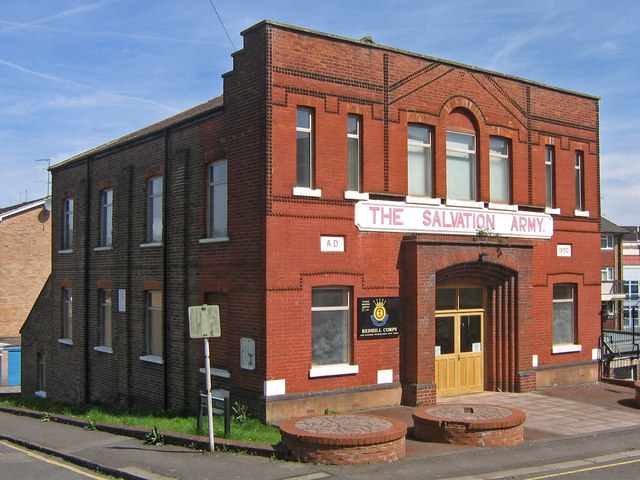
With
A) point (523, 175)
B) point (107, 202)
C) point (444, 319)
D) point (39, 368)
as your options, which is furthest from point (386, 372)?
point (39, 368)

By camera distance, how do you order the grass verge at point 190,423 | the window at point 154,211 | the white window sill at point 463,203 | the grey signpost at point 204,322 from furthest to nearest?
the window at point 154,211 < the white window sill at point 463,203 < the grass verge at point 190,423 < the grey signpost at point 204,322

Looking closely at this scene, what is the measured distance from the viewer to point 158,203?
63.5 feet

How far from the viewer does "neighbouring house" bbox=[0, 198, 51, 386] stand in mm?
40812

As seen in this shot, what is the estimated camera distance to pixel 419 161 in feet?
56.3

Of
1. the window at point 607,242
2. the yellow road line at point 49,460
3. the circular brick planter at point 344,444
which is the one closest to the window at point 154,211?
the yellow road line at point 49,460

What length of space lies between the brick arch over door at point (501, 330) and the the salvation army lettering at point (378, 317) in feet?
8.68

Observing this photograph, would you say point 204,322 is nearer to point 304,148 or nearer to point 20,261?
point 304,148

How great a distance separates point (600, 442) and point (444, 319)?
5.24 metres

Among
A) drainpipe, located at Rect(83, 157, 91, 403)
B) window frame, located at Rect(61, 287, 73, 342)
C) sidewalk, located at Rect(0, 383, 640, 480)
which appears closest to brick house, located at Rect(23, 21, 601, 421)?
drainpipe, located at Rect(83, 157, 91, 403)

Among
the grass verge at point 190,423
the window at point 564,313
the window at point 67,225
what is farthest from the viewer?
the window at point 67,225

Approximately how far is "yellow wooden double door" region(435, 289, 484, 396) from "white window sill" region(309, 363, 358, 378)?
2.90 metres

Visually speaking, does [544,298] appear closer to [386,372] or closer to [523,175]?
[523,175]

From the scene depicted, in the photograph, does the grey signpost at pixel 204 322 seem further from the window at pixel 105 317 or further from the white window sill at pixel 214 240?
the window at pixel 105 317

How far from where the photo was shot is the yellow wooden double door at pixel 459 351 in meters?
17.5
